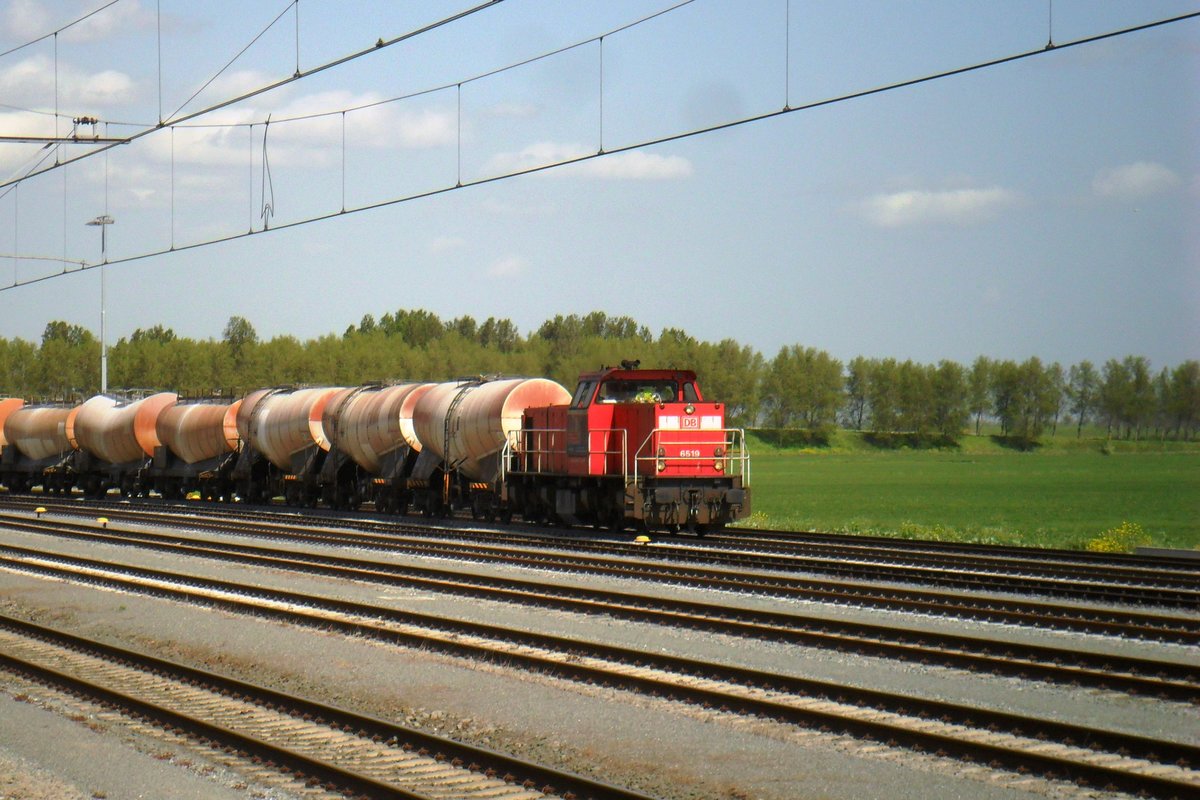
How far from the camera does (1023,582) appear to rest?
16359 millimetres

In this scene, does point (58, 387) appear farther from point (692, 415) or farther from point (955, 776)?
point (955, 776)

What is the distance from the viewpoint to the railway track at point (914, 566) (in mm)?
15742

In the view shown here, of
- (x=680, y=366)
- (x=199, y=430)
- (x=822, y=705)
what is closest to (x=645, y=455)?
(x=822, y=705)

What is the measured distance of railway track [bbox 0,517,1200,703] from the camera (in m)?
10.4

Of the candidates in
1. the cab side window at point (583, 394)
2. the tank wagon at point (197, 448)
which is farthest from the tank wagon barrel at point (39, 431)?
the cab side window at point (583, 394)

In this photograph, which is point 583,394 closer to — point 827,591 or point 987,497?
point 827,591

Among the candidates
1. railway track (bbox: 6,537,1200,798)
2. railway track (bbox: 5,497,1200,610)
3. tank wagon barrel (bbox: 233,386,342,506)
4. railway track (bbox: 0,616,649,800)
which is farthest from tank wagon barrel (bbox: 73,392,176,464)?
railway track (bbox: 0,616,649,800)

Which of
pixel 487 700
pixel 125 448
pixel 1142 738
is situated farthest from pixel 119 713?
pixel 125 448

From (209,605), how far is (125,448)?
30.3 meters

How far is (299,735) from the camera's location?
354 inches

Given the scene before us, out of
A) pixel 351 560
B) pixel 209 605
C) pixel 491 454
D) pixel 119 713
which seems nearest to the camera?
pixel 119 713

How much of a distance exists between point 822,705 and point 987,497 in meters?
44.5

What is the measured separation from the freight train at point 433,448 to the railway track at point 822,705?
9776 mm

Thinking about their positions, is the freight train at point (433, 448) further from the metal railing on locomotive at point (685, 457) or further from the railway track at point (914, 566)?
the railway track at point (914, 566)
